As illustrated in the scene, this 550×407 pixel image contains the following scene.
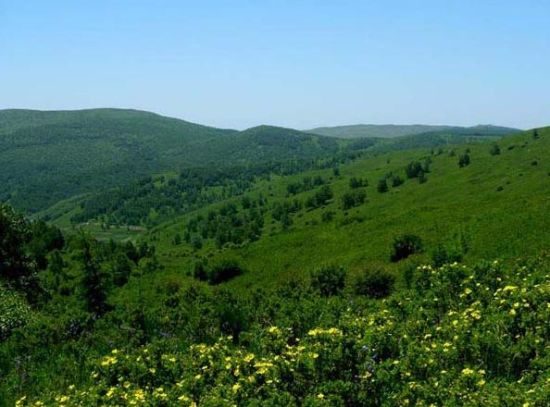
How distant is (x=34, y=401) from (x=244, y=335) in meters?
6.92

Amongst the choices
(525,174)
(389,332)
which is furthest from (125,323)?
(525,174)

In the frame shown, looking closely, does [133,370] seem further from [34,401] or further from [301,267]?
[301,267]

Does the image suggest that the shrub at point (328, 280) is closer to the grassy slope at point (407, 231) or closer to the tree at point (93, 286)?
the grassy slope at point (407, 231)

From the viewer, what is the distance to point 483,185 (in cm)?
17488

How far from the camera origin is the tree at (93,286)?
50.2m

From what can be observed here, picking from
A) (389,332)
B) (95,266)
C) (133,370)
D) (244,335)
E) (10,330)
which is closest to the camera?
(133,370)

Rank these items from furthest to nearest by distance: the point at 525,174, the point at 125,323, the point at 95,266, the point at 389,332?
the point at 525,174, the point at 95,266, the point at 125,323, the point at 389,332

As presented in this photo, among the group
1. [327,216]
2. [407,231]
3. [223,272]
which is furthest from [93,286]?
[327,216]

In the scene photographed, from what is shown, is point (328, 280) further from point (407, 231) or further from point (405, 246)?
point (407, 231)

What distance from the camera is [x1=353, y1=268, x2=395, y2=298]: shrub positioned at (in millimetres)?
35812

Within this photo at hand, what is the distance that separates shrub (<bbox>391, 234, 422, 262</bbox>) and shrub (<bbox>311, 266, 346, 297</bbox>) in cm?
1715

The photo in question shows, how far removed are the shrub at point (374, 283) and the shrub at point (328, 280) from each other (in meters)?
4.06

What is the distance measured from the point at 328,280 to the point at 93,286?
22.6m

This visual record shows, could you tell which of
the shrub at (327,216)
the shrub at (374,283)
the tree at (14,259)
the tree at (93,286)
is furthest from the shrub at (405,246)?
the shrub at (327,216)
